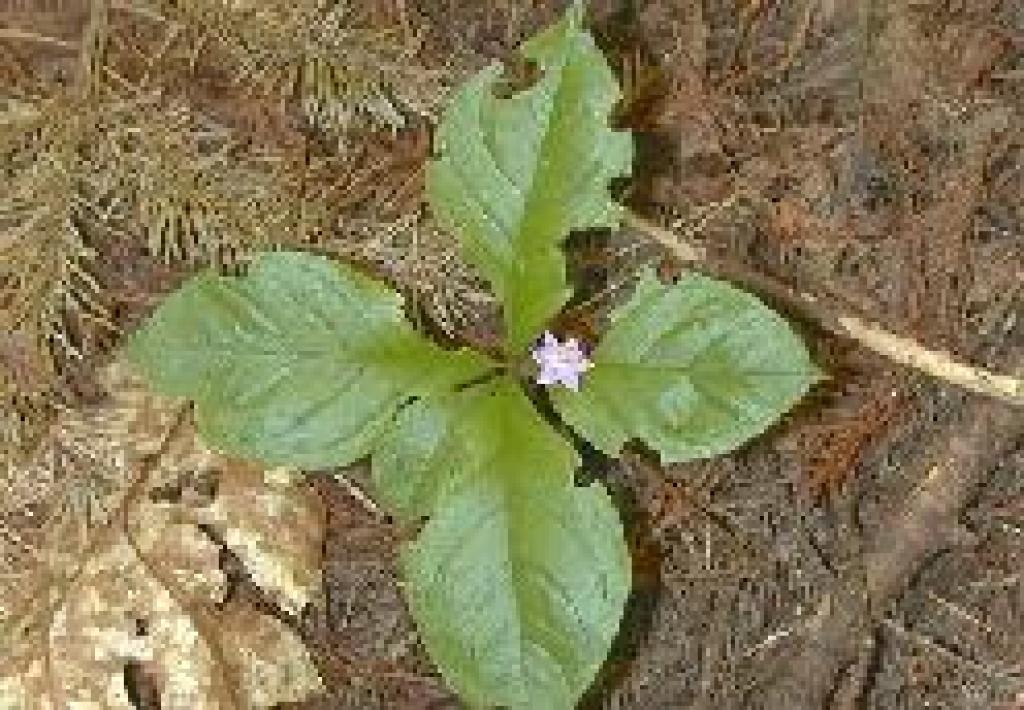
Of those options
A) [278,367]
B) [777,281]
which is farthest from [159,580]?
[777,281]

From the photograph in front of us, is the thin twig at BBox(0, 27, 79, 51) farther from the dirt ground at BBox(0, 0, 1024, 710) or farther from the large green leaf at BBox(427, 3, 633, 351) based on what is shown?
the large green leaf at BBox(427, 3, 633, 351)

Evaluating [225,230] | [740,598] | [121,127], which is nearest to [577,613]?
[740,598]

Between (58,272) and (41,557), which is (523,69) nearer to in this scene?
(58,272)

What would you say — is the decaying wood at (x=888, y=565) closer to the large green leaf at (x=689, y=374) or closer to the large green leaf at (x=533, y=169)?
the large green leaf at (x=689, y=374)

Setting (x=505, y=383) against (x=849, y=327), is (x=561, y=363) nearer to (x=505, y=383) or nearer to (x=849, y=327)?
(x=505, y=383)

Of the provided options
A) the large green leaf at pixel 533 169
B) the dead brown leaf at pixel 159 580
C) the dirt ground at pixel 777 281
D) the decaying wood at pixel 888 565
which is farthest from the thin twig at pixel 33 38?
the decaying wood at pixel 888 565

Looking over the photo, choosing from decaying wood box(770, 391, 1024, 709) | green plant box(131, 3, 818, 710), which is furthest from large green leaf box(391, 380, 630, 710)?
decaying wood box(770, 391, 1024, 709)
